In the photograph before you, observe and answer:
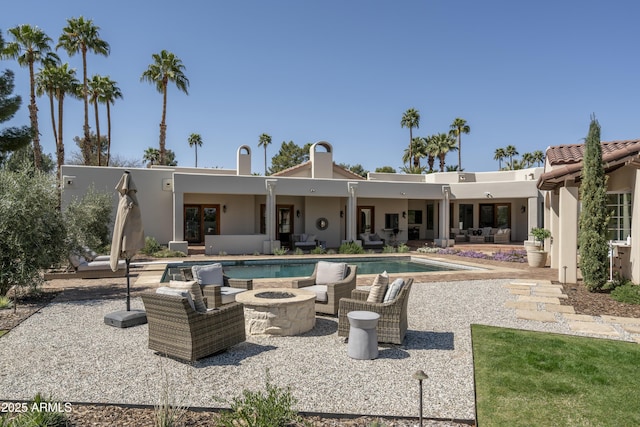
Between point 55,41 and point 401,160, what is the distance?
113 feet

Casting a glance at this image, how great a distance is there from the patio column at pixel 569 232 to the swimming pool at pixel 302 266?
4.33 metres

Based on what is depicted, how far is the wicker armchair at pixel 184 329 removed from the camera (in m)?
5.27

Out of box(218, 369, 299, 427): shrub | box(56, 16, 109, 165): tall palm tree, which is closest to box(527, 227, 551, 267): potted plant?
box(218, 369, 299, 427): shrub

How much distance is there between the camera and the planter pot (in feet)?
48.5

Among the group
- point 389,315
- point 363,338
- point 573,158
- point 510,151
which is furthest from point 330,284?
point 510,151

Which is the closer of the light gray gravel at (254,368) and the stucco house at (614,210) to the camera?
the light gray gravel at (254,368)

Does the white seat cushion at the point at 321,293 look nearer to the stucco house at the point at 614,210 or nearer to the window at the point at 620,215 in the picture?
the stucco house at the point at 614,210

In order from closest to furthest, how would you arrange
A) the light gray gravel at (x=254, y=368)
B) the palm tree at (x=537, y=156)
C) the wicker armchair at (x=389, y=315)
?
the light gray gravel at (x=254, y=368)
the wicker armchair at (x=389, y=315)
the palm tree at (x=537, y=156)

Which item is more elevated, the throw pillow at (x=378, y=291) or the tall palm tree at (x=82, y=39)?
the tall palm tree at (x=82, y=39)

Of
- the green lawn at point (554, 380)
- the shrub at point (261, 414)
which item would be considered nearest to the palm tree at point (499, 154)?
the green lawn at point (554, 380)

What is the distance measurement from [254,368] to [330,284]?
2885 mm

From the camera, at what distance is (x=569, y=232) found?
1117 cm

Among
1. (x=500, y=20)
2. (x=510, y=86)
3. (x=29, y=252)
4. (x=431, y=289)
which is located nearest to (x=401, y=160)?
(x=510, y=86)

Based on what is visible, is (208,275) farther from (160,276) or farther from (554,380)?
(554,380)
